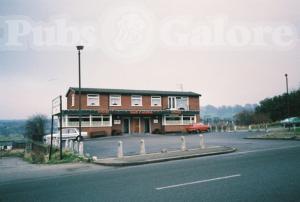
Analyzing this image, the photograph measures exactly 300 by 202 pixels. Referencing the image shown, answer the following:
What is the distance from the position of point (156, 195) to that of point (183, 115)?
4017cm

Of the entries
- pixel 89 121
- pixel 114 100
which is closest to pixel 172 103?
pixel 114 100

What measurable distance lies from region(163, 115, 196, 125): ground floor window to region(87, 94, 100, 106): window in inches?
415

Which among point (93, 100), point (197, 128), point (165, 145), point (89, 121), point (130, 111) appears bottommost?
point (165, 145)

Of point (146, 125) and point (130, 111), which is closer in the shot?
point (130, 111)

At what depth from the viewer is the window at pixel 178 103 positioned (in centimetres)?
4650

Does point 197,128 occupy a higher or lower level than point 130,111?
lower

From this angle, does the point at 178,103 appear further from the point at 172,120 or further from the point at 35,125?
the point at 35,125

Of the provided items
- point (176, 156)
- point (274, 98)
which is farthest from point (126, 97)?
point (274, 98)

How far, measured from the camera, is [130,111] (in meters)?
40.9

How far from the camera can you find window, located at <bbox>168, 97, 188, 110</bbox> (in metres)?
46.5

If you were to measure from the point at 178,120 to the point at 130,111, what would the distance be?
882 centimetres

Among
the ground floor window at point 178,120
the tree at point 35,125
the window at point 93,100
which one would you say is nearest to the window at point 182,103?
the ground floor window at point 178,120

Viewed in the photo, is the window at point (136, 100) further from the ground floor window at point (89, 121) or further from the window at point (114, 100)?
the ground floor window at point (89, 121)

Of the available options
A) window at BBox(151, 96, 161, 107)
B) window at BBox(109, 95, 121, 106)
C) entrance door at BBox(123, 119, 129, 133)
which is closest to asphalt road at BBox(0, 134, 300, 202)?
window at BBox(109, 95, 121, 106)
